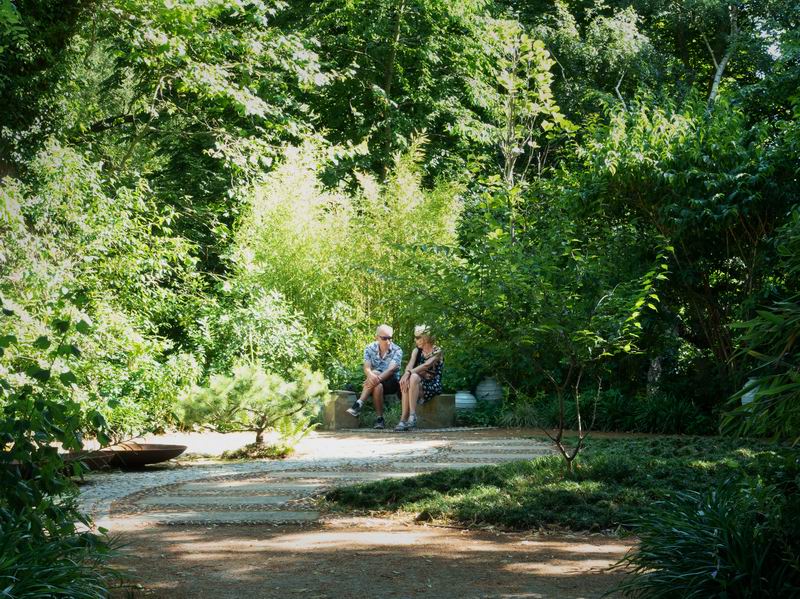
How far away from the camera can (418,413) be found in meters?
11.6

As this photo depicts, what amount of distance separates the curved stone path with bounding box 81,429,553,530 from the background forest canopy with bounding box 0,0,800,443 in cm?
66

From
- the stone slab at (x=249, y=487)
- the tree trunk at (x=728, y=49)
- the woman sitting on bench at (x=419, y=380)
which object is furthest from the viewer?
→ the tree trunk at (x=728, y=49)

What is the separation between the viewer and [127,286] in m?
9.95

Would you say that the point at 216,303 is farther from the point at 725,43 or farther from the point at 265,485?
the point at 725,43

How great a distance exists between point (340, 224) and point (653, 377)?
16.5 ft

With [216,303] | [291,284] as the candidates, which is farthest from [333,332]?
[216,303]

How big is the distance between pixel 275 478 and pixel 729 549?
438 centimetres

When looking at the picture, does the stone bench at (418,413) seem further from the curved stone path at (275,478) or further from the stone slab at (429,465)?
the stone slab at (429,465)

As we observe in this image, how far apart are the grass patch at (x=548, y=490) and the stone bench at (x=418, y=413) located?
4.76 meters

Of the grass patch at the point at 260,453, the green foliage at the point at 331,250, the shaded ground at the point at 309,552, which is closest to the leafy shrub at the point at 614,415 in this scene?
the green foliage at the point at 331,250

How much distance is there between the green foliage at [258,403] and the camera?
820 cm

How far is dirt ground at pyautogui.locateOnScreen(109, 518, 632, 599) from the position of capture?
365 cm

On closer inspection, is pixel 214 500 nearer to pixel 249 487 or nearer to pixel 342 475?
pixel 249 487

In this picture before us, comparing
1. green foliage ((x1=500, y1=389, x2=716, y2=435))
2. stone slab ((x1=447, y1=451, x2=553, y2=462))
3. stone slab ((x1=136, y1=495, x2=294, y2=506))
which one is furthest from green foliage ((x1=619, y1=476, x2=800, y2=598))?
green foliage ((x1=500, y1=389, x2=716, y2=435))
